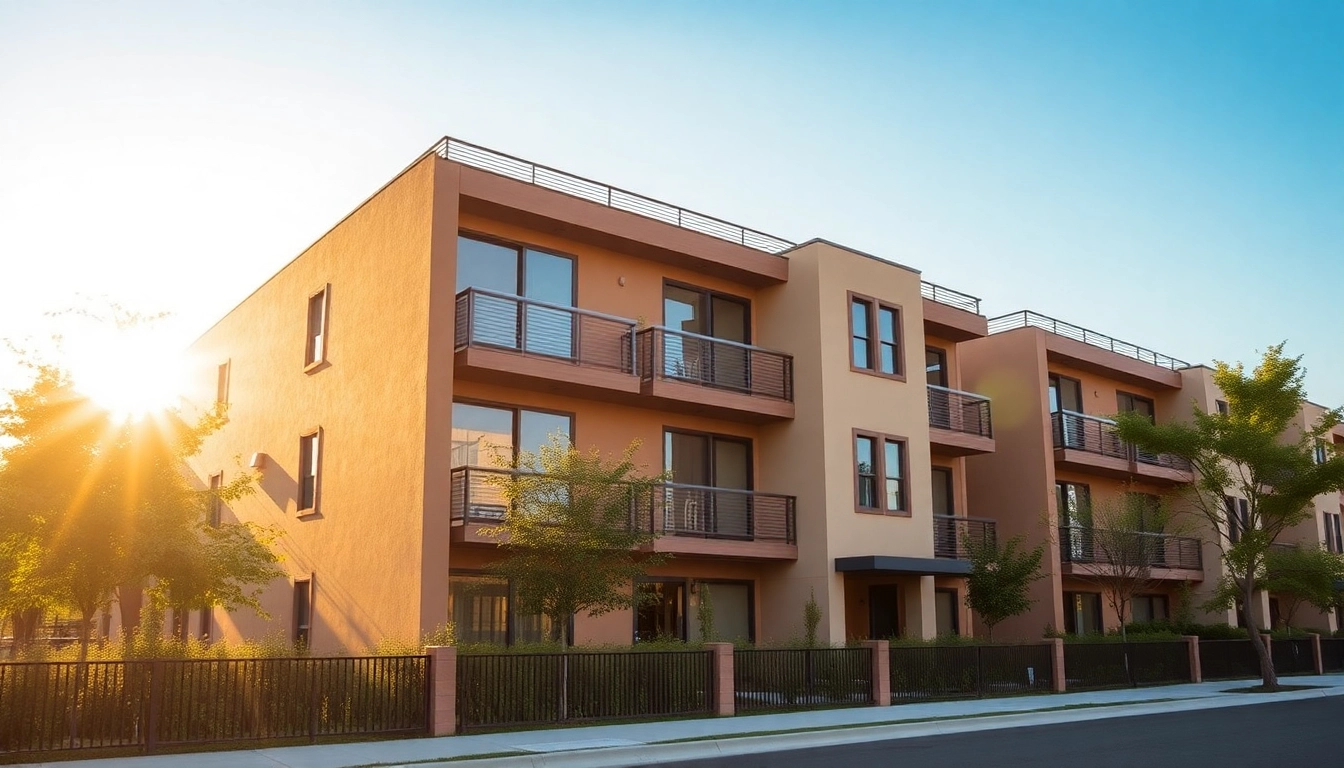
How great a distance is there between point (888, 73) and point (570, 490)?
8.00 meters

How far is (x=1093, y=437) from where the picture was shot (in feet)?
117

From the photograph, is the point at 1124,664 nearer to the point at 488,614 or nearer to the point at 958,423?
the point at 958,423

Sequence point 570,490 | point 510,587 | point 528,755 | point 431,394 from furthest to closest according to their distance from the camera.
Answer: point 510,587, point 431,394, point 570,490, point 528,755

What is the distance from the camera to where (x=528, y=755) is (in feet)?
46.1

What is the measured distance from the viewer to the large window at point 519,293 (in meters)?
21.5

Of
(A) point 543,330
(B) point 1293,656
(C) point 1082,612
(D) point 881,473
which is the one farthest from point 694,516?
(B) point 1293,656

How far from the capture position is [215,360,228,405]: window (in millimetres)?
30953

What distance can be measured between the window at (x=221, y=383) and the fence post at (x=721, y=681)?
17572 millimetres

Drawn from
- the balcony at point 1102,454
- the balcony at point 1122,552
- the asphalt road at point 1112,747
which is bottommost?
the asphalt road at point 1112,747

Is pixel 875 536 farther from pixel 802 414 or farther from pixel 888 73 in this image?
pixel 888 73

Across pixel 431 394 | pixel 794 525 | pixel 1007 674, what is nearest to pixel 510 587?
pixel 431 394

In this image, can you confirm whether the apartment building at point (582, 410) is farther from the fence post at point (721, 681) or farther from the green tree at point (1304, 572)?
the green tree at point (1304, 572)

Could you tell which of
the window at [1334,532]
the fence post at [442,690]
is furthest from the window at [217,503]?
the window at [1334,532]

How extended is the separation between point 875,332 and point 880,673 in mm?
8776
